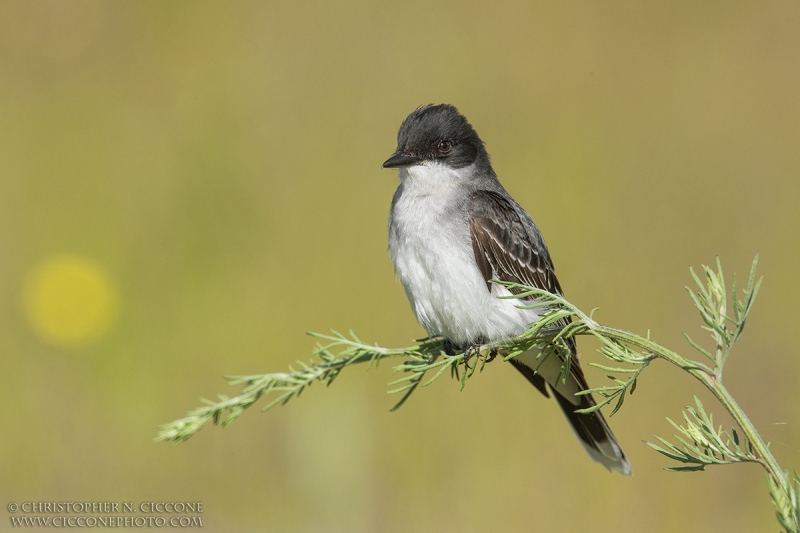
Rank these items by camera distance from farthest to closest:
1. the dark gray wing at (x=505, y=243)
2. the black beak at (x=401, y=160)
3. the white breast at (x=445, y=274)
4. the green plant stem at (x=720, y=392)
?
the black beak at (x=401, y=160) → the dark gray wing at (x=505, y=243) → the white breast at (x=445, y=274) → the green plant stem at (x=720, y=392)

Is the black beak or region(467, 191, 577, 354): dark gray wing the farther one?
the black beak

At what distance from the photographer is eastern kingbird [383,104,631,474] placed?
3.97 metres

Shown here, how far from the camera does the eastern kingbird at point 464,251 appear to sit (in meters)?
3.97

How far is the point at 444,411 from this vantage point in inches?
268

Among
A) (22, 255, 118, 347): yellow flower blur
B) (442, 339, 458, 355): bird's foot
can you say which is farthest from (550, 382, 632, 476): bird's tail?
(22, 255, 118, 347): yellow flower blur

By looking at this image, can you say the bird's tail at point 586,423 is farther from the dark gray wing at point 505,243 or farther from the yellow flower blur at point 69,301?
the yellow flower blur at point 69,301

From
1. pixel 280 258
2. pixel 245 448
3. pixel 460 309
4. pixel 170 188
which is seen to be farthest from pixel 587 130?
pixel 460 309

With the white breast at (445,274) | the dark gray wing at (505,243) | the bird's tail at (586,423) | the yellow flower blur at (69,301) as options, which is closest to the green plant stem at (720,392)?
the white breast at (445,274)

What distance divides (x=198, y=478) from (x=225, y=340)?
5.37ft

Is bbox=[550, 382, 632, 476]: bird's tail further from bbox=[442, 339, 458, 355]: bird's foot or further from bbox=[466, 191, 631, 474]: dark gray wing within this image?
bbox=[442, 339, 458, 355]: bird's foot

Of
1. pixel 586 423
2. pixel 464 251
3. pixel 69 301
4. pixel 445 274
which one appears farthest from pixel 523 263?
pixel 69 301

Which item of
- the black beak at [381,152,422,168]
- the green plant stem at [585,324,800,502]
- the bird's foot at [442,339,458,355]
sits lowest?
the bird's foot at [442,339,458,355]

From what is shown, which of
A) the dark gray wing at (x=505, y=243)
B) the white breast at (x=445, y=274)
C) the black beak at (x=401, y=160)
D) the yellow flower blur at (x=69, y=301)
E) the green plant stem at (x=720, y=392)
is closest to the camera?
the green plant stem at (x=720, y=392)

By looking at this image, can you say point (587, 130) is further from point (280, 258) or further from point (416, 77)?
point (280, 258)
